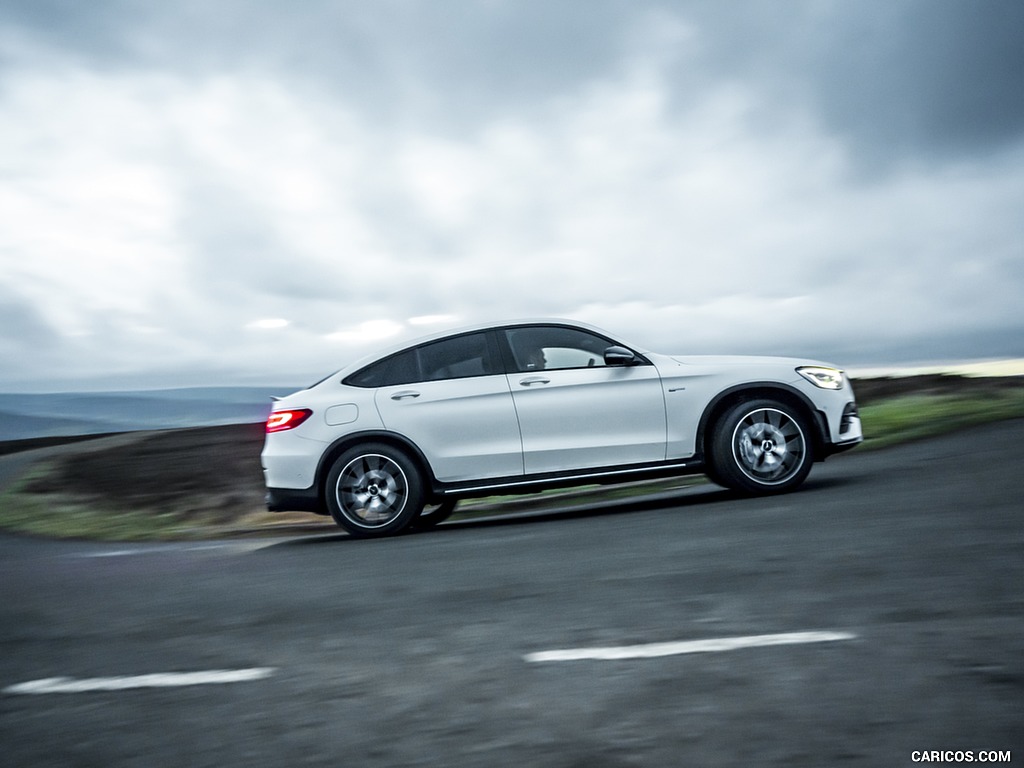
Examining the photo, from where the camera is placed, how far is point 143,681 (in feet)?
13.4

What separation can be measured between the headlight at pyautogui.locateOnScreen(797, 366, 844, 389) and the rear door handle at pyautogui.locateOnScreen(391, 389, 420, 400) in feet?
10.5

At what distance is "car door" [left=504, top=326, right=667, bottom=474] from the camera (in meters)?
8.32

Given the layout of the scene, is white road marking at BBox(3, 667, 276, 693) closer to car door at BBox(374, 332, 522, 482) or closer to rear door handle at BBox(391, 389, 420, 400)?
car door at BBox(374, 332, 522, 482)

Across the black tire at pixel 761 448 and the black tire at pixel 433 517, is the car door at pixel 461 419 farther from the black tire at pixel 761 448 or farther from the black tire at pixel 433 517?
→ the black tire at pixel 761 448

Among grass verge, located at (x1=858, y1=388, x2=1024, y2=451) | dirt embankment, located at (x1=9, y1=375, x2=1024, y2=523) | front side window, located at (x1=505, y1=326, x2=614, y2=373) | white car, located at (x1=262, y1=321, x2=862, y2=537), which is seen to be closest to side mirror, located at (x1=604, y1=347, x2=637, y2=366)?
white car, located at (x1=262, y1=321, x2=862, y2=537)

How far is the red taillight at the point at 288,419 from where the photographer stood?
27.9ft

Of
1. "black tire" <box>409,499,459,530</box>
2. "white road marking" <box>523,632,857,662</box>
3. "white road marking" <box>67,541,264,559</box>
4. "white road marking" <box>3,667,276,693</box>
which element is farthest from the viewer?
"black tire" <box>409,499,459,530</box>

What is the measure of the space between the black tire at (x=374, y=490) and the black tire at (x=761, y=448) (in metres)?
2.51

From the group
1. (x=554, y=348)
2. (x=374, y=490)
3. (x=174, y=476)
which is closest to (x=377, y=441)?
(x=374, y=490)

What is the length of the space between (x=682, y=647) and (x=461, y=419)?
15.2ft

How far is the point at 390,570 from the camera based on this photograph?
6492 millimetres

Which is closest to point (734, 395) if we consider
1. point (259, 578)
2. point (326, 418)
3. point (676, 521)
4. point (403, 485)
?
point (676, 521)

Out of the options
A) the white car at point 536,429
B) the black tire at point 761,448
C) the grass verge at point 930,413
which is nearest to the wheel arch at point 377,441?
the white car at point 536,429

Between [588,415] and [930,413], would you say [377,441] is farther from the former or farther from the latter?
[930,413]
